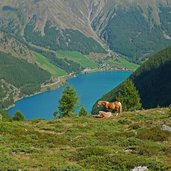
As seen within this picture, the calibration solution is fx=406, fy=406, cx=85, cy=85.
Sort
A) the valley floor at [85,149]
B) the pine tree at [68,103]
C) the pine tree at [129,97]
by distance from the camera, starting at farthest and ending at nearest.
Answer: the pine tree at [129,97], the pine tree at [68,103], the valley floor at [85,149]

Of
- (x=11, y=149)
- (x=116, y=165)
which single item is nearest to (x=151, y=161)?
(x=116, y=165)

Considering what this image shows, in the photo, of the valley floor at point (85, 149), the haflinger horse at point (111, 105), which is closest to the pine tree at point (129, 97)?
the haflinger horse at point (111, 105)

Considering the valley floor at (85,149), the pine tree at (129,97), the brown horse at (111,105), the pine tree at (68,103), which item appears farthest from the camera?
the pine tree at (129,97)

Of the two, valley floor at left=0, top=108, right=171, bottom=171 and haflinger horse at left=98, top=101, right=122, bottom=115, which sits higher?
haflinger horse at left=98, top=101, right=122, bottom=115

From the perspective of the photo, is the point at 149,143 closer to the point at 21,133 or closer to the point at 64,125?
the point at 21,133

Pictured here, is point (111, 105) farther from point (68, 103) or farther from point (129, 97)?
point (129, 97)

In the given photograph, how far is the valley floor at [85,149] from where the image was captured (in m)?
27.0

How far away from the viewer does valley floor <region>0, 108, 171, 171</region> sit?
2695 centimetres

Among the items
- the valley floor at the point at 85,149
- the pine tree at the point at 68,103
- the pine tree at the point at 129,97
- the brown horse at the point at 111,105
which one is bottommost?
the valley floor at the point at 85,149

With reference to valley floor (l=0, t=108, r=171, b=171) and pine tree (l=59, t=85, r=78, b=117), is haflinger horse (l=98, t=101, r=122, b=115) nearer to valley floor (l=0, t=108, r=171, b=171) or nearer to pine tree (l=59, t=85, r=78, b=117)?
valley floor (l=0, t=108, r=171, b=171)

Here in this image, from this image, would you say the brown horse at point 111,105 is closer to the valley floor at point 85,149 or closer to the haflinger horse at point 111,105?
the haflinger horse at point 111,105

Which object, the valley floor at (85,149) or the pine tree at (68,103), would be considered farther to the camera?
the pine tree at (68,103)

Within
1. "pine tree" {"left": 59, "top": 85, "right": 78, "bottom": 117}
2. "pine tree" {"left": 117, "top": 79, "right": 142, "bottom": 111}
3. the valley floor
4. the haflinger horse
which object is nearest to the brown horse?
the haflinger horse

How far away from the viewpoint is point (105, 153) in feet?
99.6
